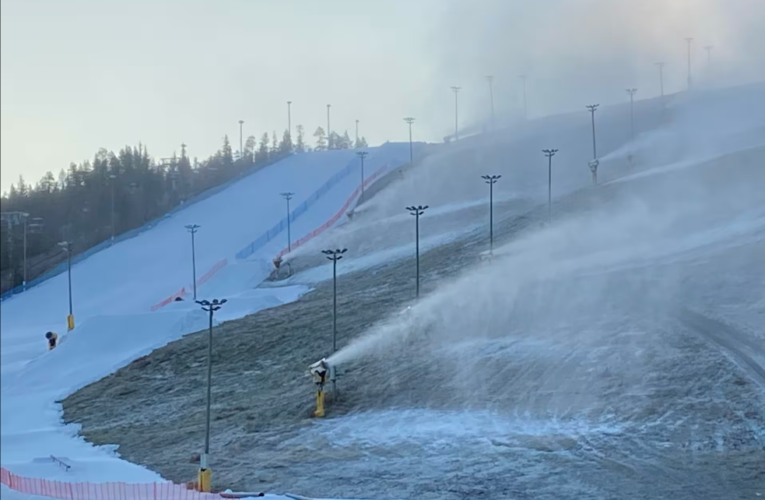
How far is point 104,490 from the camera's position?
64.8 ft

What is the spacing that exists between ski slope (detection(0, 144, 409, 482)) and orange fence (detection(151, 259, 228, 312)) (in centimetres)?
27

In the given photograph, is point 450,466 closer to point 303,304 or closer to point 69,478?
point 69,478

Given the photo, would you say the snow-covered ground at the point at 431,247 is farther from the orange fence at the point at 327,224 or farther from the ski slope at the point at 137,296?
the orange fence at the point at 327,224

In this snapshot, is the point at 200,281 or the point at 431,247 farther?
the point at 200,281

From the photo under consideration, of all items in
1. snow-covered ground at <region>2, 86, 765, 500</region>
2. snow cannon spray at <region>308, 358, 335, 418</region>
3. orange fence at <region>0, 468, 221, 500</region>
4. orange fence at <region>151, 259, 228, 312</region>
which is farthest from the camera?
orange fence at <region>151, 259, 228, 312</region>

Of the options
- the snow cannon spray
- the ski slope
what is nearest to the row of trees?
the ski slope

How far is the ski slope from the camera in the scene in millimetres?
19198

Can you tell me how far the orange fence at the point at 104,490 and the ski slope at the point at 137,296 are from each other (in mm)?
1045

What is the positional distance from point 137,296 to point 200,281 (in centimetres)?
541

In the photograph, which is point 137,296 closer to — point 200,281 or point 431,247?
point 200,281

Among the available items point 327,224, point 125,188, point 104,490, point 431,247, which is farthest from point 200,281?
point 104,490

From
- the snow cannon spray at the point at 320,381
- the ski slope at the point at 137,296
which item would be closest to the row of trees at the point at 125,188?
the ski slope at the point at 137,296

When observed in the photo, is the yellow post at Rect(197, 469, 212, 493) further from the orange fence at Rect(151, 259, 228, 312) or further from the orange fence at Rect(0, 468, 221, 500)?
the orange fence at Rect(151, 259, 228, 312)

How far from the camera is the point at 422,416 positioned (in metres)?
29.6
